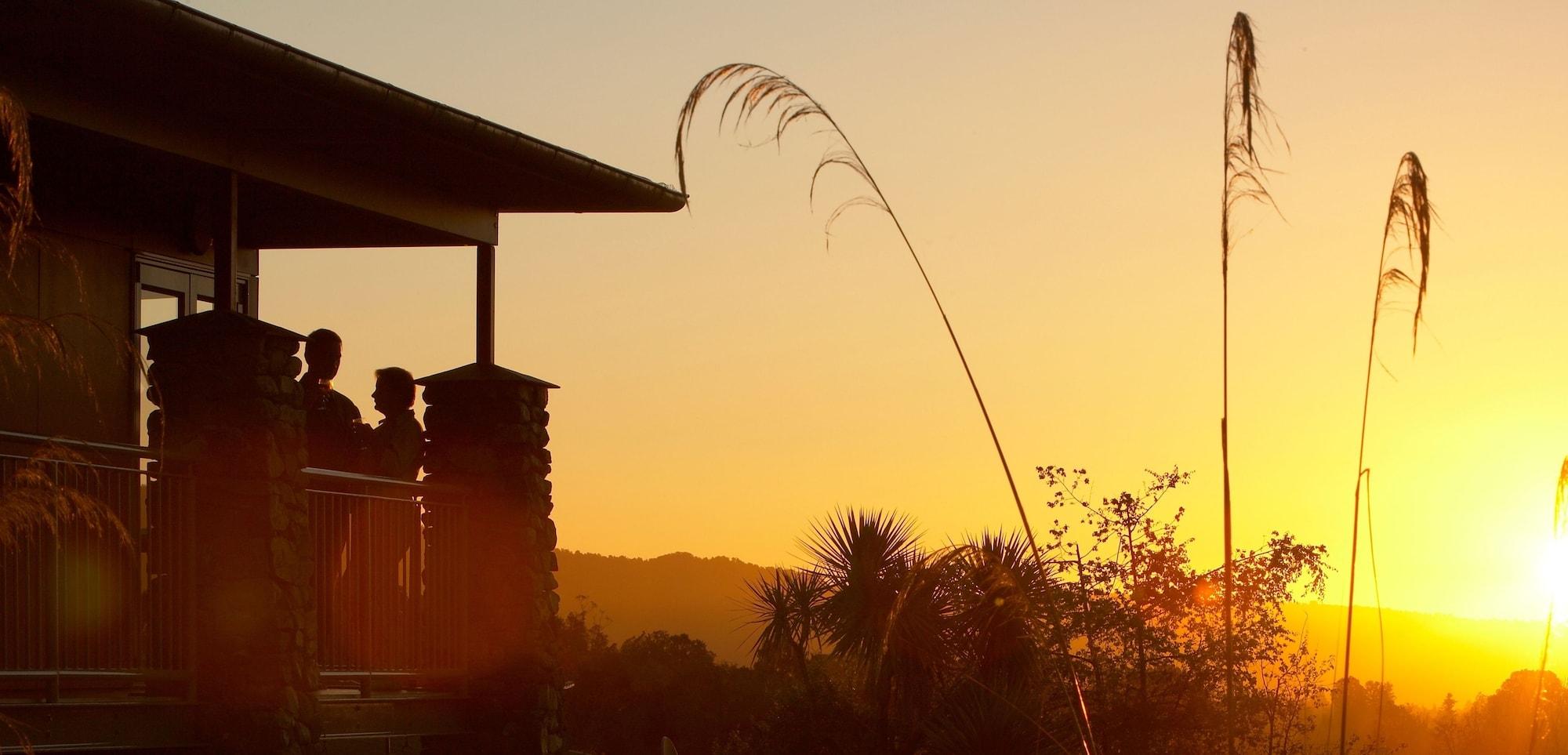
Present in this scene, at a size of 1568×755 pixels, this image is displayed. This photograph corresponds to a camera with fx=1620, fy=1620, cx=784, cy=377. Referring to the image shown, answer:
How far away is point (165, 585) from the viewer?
8727 millimetres

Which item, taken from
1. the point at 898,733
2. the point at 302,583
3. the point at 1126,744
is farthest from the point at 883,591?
the point at 302,583

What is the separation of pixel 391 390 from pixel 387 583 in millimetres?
1562

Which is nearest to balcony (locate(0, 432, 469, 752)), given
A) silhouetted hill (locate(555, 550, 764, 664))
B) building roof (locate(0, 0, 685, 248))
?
building roof (locate(0, 0, 685, 248))

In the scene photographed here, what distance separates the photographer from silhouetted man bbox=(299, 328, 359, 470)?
10.3 m

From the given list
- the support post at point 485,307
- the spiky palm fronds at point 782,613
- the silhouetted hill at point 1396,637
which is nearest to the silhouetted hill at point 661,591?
the silhouetted hill at point 1396,637

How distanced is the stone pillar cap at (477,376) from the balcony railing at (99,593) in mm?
3251

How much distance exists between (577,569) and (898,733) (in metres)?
101

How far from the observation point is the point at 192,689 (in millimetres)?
8859

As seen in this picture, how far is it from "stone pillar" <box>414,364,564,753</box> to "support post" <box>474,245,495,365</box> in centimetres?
24

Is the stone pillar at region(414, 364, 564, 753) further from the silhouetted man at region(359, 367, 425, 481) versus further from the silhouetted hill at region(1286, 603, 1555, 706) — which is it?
the silhouetted hill at region(1286, 603, 1555, 706)

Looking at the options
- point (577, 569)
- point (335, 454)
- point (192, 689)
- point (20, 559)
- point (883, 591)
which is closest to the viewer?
point (20, 559)

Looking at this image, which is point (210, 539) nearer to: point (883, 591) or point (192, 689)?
point (192, 689)

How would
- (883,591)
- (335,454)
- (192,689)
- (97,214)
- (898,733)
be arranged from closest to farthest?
(192,689), (335,454), (97,214), (883,591), (898,733)

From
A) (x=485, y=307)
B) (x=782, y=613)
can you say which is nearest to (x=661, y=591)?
(x=782, y=613)
